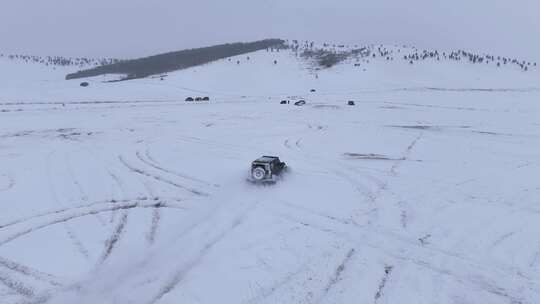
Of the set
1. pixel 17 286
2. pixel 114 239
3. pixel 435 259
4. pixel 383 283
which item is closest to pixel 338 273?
pixel 383 283

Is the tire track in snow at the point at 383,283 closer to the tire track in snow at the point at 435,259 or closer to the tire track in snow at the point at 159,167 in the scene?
the tire track in snow at the point at 435,259

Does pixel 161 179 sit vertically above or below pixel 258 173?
below

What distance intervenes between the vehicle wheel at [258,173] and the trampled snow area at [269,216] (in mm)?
339

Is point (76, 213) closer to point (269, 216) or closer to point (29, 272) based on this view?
point (29, 272)

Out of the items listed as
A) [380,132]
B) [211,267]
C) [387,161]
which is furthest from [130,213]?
[380,132]

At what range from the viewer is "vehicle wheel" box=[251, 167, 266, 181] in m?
14.2

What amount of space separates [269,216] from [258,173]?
2.73 metres

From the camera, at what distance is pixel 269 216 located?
11.7 metres

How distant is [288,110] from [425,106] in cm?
1448

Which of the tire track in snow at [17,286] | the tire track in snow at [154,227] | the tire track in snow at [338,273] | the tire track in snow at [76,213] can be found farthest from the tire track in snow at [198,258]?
the tire track in snow at [338,273]

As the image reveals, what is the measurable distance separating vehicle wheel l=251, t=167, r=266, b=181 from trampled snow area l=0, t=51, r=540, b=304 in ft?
1.11

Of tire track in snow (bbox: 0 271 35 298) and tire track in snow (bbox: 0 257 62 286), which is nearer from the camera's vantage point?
tire track in snow (bbox: 0 271 35 298)

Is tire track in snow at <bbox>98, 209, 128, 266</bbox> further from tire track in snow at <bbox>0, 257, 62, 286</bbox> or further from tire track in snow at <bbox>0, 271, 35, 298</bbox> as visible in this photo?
tire track in snow at <bbox>0, 271, 35, 298</bbox>

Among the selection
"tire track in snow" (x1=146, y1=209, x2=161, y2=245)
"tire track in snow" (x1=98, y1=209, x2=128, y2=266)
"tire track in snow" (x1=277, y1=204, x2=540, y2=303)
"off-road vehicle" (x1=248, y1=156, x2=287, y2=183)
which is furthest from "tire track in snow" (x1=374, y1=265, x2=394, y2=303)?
"off-road vehicle" (x1=248, y1=156, x2=287, y2=183)
